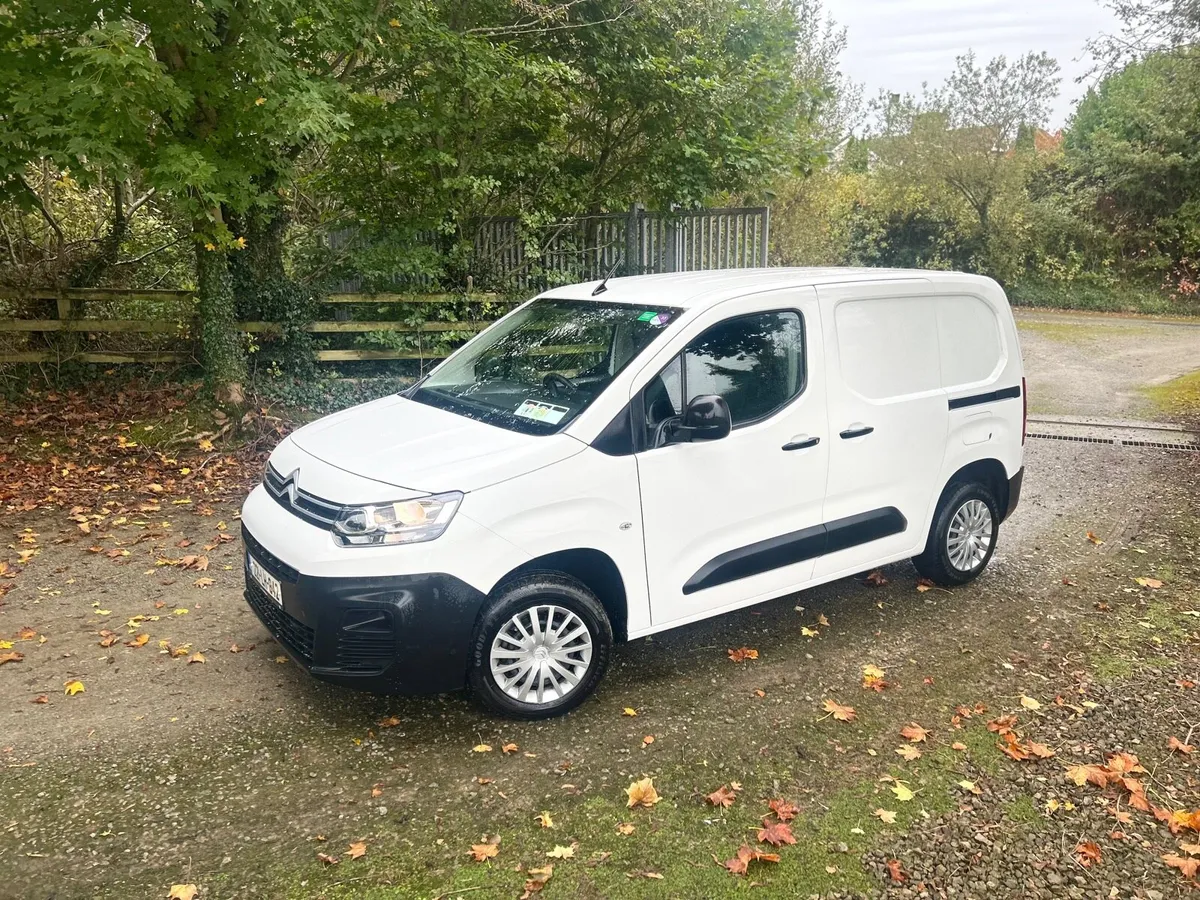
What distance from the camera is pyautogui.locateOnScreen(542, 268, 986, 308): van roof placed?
4.32 metres

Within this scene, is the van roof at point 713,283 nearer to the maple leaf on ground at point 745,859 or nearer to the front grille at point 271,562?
the front grille at point 271,562

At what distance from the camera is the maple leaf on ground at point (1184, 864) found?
2980mm

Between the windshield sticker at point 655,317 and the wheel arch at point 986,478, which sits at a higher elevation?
the windshield sticker at point 655,317

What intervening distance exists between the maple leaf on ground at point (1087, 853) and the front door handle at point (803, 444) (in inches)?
81.7

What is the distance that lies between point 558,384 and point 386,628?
147 cm

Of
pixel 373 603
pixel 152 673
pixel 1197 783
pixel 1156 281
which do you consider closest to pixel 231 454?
pixel 152 673

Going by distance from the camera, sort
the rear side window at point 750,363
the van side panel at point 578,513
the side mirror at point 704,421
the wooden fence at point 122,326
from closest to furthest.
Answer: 1. the van side panel at point 578,513
2. the side mirror at point 704,421
3. the rear side window at point 750,363
4. the wooden fence at point 122,326

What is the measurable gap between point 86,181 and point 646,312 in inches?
216

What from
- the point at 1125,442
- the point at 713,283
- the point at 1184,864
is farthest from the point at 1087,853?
the point at 1125,442

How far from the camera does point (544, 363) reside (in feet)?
14.6

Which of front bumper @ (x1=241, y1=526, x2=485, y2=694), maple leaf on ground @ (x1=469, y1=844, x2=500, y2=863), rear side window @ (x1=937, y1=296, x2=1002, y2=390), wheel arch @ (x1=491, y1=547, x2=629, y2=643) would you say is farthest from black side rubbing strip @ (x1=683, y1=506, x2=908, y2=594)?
maple leaf on ground @ (x1=469, y1=844, x2=500, y2=863)

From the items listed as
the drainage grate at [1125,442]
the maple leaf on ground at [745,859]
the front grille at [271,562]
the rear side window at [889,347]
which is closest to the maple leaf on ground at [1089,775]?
the maple leaf on ground at [745,859]

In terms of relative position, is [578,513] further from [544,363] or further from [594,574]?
[544,363]

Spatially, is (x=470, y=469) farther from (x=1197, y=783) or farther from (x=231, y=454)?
(x=231, y=454)
